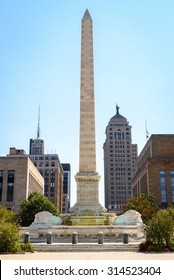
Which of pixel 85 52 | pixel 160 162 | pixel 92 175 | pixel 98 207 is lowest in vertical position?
pixel 98 207

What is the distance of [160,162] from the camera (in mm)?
88375

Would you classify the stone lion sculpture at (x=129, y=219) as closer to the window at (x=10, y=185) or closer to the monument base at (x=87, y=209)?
the monument base at (x=87, y=209)

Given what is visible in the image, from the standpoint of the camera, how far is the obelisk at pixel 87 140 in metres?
38.2

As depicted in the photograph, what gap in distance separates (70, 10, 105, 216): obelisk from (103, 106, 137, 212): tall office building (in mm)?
133588

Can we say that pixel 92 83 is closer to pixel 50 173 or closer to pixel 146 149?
pixel 146 149

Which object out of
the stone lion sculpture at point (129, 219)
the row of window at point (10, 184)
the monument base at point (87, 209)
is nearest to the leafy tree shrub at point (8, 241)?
the stone lion sculpture at point (129, 219)

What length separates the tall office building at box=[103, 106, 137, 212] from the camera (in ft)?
572

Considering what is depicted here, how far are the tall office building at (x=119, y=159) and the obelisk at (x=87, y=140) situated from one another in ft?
438

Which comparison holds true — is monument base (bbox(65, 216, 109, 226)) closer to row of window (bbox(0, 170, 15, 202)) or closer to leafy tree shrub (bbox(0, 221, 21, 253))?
leafy tree shrub (bbox(0, 221, 21, 253))

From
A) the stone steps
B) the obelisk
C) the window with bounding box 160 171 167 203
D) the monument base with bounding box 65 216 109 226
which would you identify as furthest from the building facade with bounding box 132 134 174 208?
the stone steps

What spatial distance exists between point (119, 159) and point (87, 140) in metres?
139

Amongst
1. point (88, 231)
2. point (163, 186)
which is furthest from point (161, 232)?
point (163, 186)
